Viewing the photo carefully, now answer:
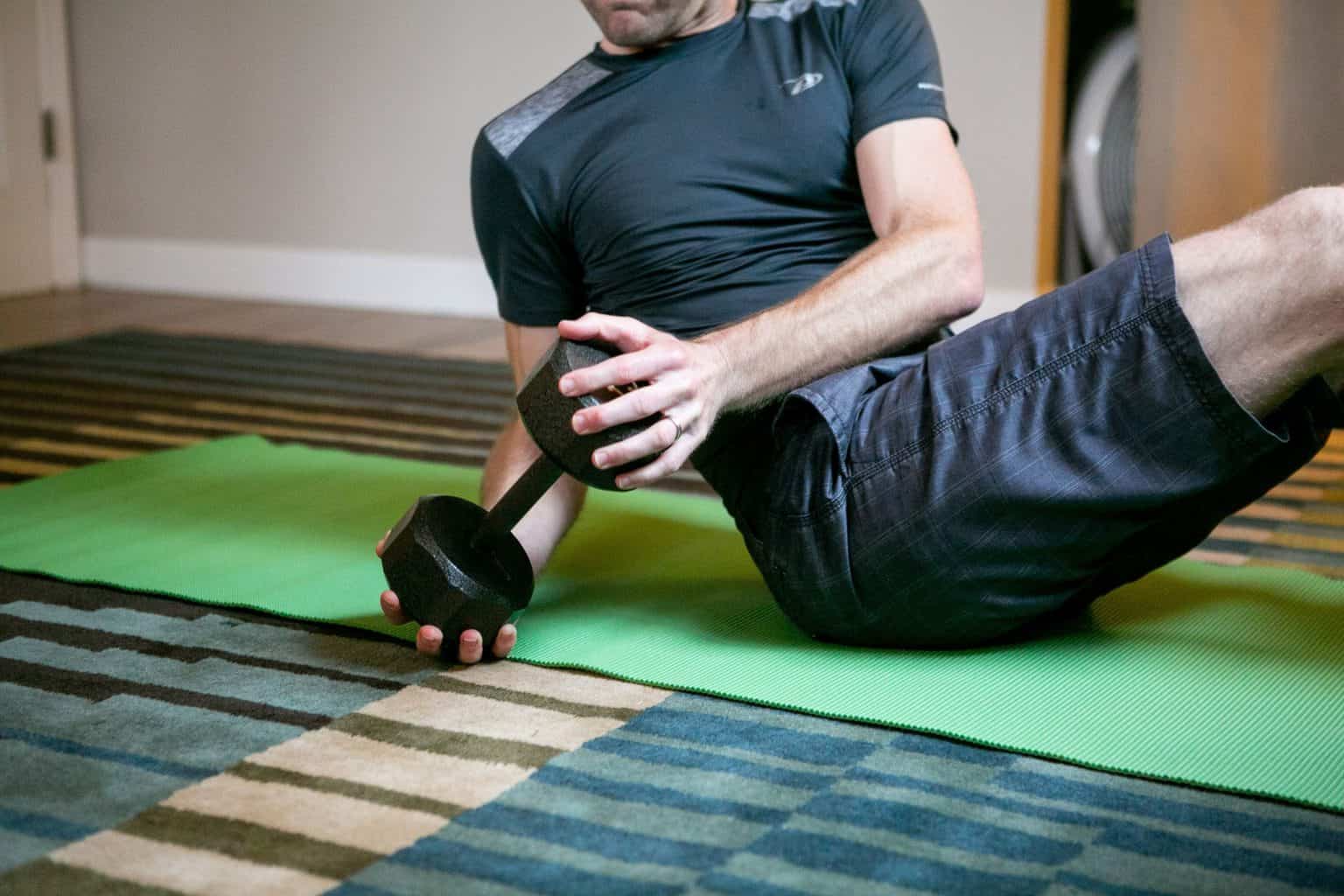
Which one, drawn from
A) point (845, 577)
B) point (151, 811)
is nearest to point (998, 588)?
point (845, 577)

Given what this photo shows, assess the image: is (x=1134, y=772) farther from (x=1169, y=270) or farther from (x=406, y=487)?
(x=406, y=487)

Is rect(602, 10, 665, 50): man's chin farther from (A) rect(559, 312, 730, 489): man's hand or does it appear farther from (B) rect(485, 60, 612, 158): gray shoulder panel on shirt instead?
(A) rect(559, 312, 730, 489): man's hand

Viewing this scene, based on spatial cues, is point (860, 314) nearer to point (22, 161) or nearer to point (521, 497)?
point (521, 497)

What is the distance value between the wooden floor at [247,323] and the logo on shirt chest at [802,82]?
175 centimetres

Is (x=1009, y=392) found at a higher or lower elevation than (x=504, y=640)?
higher

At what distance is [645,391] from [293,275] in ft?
10.1

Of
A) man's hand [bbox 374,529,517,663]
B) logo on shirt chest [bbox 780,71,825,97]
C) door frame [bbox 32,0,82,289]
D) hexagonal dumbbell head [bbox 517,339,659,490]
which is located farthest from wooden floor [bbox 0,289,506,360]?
hexagonal dumbbell head [bbox 517,339,659,490]

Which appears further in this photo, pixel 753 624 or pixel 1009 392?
pixel 753 624

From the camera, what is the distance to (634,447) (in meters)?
1.13

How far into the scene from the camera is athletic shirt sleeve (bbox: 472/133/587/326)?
4.92 ft

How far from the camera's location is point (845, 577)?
1250 mm

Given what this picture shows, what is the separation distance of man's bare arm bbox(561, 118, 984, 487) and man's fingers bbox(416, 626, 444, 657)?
241 mm

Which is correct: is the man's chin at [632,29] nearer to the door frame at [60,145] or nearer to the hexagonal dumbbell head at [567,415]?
the hexagonal dumbbell head at [567,415]

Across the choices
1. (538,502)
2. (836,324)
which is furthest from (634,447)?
(538,502)
